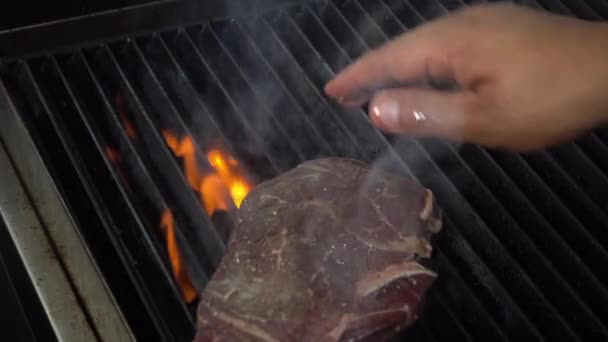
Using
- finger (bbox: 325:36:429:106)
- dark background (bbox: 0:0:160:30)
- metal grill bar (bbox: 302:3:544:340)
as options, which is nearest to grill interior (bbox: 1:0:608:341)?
metal grill bar (bbox: 302:3:544:340)

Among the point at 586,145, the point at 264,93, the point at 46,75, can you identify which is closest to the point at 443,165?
the point at 586,145

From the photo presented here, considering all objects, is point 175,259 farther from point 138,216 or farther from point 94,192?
point 94,192

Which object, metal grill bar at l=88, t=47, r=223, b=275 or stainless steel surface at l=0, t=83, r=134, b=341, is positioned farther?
metal grill bar at l=88, t=47, r=223, b=275

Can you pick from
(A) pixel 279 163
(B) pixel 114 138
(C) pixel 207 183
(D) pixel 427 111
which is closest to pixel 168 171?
(C) pixel 207 183

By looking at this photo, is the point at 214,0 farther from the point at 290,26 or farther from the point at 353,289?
the point at 353,289

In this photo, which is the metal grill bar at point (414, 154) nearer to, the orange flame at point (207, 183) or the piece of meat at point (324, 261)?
the piece of meat at point (324, 261)

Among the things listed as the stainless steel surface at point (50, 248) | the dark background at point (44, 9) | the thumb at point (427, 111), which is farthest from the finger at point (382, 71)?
the dark background at point (44, 9)

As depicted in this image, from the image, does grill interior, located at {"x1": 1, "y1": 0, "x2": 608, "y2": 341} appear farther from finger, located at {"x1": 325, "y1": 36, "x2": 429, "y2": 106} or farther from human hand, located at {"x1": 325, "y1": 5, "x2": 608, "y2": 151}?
human hand, located at {"x1": 325, "y1": 5, "x2": 608, "y2": 151}
